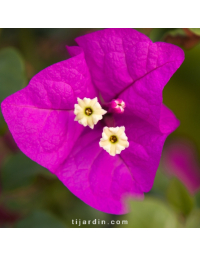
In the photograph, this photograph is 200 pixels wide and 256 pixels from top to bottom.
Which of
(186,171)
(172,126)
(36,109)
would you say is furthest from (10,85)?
(186,171)

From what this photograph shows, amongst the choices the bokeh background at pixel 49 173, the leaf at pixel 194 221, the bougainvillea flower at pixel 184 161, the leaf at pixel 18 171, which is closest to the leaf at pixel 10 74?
the bokeh background at pixel 49 173

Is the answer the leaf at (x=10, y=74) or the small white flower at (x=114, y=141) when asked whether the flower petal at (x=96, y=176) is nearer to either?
the small white flower at (x=114, y=141)

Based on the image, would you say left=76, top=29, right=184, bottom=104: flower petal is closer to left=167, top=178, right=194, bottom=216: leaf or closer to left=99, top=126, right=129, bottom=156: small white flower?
left=99, top=126, right=129, bottom=156: small white flower

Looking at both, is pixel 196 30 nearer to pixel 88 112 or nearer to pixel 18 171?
pixel 88 112

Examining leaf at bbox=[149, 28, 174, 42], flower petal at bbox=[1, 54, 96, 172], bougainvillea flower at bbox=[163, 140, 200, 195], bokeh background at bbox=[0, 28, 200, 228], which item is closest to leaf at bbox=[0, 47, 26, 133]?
bokeh background at bbox=[0, 28, 200, 228]

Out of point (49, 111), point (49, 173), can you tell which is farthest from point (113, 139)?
point (49, 173)

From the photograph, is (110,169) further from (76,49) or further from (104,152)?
(76,49)
